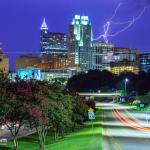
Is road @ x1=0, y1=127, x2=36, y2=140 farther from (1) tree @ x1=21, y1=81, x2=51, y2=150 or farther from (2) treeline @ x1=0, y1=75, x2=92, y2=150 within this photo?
(1) tree @ x1=21, y1=81, x2=51, y2=150

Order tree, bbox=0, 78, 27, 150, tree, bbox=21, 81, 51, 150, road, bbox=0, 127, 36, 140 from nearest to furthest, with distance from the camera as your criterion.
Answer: tree, bbox=0, 78, 27, 150, tree, bbox=21, 81, 51, 150, road, bbox=0, 127, 36, 140

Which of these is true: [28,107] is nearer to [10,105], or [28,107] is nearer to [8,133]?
[10,105]

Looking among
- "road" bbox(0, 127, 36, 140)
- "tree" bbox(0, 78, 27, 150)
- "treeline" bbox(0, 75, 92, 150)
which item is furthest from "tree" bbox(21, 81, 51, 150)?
"road" bbox(0, 127, 36, 140)

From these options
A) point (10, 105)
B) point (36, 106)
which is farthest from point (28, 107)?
point (10, 105)

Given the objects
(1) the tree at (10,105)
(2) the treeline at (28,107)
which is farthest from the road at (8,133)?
(1) the tree at (10,105)

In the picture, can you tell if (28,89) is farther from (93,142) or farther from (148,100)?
(148,100)

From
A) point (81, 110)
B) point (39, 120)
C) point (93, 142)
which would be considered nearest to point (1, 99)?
point (39, 120)

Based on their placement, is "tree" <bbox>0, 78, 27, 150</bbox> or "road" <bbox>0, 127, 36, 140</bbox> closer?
"tree" <bbox>0, 78, 27, 150</bbox>

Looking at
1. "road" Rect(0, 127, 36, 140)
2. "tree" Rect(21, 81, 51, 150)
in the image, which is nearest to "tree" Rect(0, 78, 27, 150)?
"tree" Rect(21, 81, 51, 150)

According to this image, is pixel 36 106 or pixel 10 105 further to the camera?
pixel 36 106

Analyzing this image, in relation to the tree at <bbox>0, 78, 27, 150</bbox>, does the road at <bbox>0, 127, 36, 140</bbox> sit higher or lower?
lower

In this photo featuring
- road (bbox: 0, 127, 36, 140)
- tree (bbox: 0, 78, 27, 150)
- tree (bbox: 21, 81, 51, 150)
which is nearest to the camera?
tree (bbox: 0, 78, 27, 150)

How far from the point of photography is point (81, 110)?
7500cm

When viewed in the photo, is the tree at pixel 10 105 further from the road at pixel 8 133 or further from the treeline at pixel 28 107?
the road at pixel 8 133
